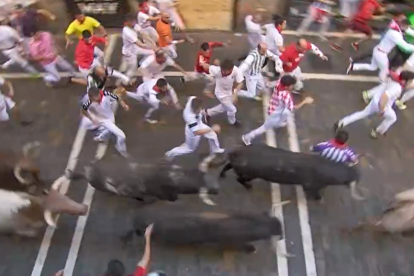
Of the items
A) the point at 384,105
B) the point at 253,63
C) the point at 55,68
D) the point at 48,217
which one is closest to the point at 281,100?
the point at 253,63

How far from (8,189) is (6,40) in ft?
12.1

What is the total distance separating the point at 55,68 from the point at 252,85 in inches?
164

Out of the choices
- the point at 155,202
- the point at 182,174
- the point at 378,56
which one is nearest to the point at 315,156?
the point at 182,174

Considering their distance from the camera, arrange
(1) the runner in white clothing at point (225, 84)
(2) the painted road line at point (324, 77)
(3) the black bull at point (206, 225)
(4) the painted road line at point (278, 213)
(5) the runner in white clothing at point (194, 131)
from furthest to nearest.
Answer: (2) the painted road line at point (324, 77) < (1) the runner in white clothing at point (225, 84) < (5) the runner in white clothing at point (194, 131) < (4) the painted road line at point (278, 213) < (3) the black bull at point (206, 225)

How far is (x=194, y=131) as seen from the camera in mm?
8203

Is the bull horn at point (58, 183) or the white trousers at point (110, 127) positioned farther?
the white trousers at point (110, 127)

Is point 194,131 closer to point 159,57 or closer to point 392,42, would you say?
point 159,57

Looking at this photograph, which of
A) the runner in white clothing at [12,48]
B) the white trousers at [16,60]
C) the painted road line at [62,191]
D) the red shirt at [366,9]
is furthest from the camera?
the red shirt at [366,9]

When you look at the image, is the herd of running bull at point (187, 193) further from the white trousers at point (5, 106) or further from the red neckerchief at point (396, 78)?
the red neckerchief at point (396, 78)

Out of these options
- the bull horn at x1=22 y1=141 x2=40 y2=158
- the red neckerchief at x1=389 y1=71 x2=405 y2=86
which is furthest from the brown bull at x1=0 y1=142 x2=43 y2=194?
the red neckerchief at x1=389 y1=71 x2=405 y2=86

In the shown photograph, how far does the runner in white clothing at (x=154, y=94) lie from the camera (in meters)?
8.97

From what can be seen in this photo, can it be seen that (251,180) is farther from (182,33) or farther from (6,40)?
(6,40)

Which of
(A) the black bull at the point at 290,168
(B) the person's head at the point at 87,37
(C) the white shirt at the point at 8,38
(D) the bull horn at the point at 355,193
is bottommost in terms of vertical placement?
(D) the bull horn at the point at 355,193

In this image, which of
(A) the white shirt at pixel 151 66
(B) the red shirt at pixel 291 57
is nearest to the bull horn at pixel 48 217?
(A) the white shirt at pixel 151 66
